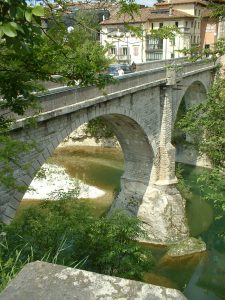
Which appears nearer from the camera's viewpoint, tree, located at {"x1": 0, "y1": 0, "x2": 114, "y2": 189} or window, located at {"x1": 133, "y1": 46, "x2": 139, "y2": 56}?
tree, located at {"x1": 0, "y1": 0, "x2": 114, "y2": 189}

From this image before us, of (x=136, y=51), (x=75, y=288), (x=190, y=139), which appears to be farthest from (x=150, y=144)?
(x=136, y=51)

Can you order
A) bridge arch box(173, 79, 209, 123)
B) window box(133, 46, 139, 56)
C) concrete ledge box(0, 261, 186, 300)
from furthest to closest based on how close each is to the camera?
window box(133, 46, 139, 56) < bridge arch box(173, 79, 209, 123) < concrete ledge box(0, 261, 186, 300)

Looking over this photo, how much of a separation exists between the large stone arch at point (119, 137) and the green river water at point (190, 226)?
2685 mm

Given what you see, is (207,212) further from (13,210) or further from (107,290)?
(107,290)

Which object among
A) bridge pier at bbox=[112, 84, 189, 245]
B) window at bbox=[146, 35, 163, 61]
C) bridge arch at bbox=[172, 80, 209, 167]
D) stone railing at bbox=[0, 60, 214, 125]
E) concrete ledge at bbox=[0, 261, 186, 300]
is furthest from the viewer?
window at bbox=[146, 35, 163, 61]

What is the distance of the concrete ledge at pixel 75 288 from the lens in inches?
75.1

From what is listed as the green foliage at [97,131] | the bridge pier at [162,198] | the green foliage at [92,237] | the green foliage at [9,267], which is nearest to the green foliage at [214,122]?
the green foliage at [92,237]

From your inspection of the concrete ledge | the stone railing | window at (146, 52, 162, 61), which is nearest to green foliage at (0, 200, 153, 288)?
the stone railing

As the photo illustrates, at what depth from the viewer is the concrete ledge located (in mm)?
1907

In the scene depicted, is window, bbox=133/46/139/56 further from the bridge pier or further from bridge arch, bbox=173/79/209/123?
the bridge pier

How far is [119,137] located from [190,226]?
21.7 feet

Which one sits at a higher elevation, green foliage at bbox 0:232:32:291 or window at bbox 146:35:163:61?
window at bbox 146:35:163:61

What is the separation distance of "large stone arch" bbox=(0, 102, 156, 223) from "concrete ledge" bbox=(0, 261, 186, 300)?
591 cm

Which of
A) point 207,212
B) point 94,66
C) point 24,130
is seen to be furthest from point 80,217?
point 207,212
